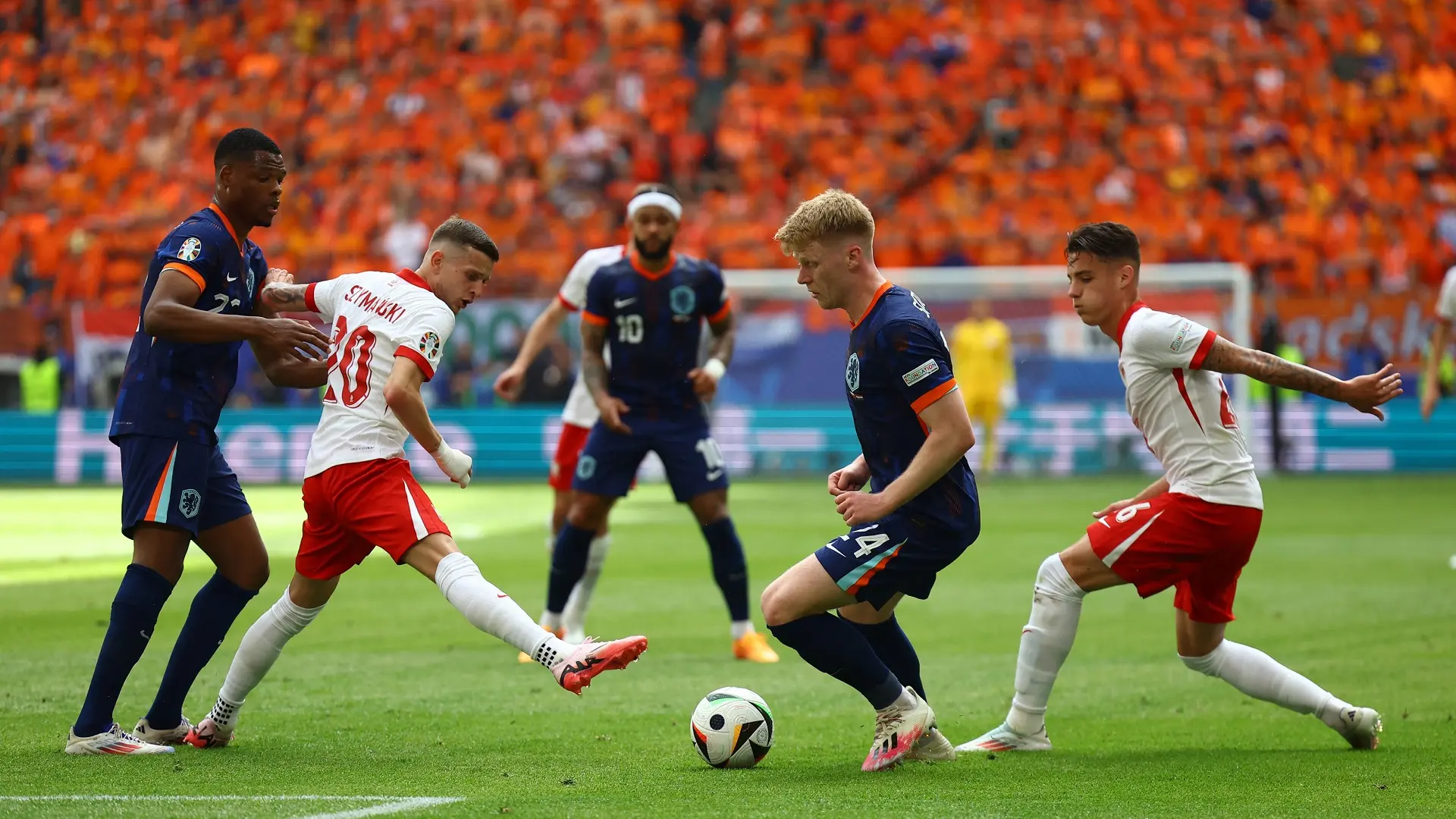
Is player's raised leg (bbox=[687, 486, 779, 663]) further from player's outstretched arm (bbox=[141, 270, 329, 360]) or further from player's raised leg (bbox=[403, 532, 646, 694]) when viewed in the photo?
player's outstretched arm (bbox=[141, 270, 329, 360])

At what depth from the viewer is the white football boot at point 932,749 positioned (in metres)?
5.68

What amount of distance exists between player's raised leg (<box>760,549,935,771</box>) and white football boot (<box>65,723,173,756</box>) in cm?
227

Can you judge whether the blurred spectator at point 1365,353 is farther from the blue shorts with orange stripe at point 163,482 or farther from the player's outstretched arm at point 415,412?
the blue shorts with orange stripe at point 163,482

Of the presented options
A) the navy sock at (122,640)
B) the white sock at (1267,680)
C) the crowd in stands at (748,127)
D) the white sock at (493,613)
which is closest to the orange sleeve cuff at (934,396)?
the white sock at (493,613)

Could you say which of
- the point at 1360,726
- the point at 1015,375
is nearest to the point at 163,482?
the point at 1360,726

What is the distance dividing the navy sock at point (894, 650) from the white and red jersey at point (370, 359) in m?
1.84

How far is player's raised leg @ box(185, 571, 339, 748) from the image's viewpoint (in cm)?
583

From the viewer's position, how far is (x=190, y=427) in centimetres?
582

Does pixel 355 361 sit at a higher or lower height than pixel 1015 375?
higher

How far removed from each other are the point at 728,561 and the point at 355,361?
11.3 ft

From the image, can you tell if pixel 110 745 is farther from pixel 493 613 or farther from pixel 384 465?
pixel 493 613

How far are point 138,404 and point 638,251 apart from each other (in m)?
3.47

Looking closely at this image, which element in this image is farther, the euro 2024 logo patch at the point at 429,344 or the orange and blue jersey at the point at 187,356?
the orange and blue jersey at the point at 187,356

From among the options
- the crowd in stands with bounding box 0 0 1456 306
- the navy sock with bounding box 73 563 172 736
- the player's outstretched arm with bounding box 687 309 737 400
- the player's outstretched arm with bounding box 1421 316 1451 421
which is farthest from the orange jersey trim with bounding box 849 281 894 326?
the crowd in stands with bounding box 0 0 1456 306
